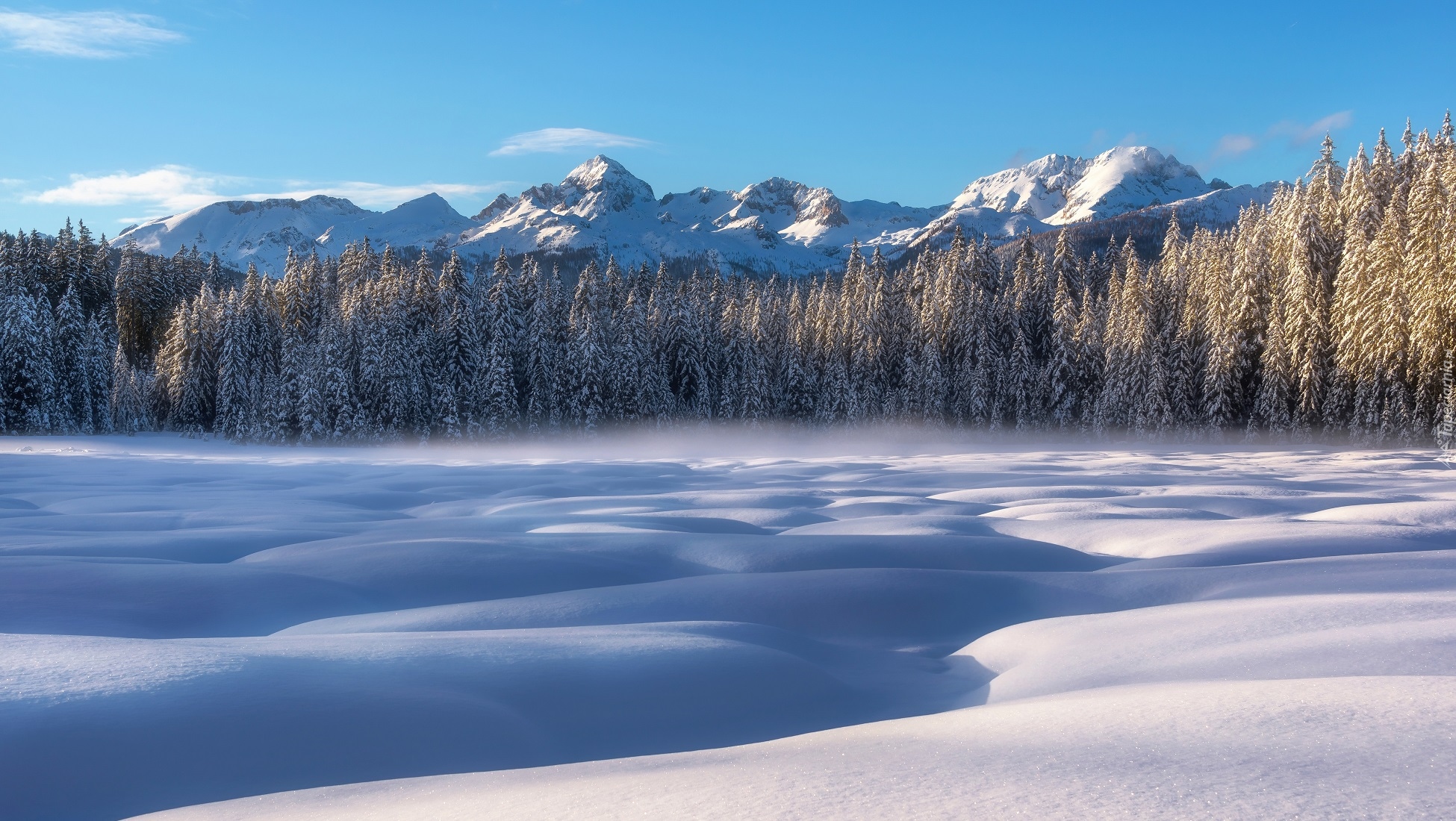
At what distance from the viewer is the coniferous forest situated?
33438 millimetres

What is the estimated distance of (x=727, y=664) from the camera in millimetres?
4656

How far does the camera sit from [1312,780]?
2.08 m

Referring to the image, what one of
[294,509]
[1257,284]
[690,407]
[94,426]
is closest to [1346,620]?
[294,509]

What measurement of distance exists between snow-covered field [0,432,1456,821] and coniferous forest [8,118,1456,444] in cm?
2920

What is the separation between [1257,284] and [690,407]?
31.2 m

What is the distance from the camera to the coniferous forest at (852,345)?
33.4 metres

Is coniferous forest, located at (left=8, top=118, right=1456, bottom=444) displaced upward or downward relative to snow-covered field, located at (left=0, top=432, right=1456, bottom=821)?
upward

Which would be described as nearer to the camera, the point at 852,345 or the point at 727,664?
the point at 727,664

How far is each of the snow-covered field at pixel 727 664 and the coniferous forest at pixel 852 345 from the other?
29.2m

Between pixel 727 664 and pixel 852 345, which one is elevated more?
pixel 852 345

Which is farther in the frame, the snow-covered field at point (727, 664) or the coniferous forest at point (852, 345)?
the coniferous forest at point (852, 345)

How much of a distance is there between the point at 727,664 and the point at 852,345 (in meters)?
49.2

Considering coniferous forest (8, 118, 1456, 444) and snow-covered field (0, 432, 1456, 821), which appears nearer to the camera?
snow-covered field (0, 432, 1456, 821)

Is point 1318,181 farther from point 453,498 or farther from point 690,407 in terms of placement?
point 453,498
